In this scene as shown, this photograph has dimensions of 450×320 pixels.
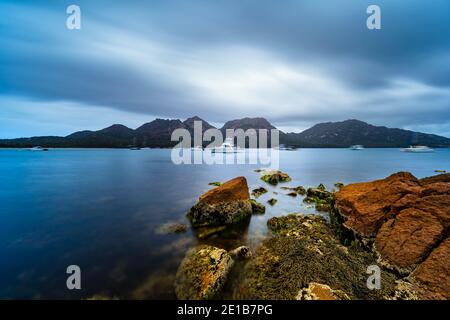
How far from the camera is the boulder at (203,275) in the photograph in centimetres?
877

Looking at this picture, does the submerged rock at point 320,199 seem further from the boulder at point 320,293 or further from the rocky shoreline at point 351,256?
the boulder at point 320,293

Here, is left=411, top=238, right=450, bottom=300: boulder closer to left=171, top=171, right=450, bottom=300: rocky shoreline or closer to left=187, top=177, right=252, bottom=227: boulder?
left=171, top=171, right=450, bottom=300: rocky shoreline

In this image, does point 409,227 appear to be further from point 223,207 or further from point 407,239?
point 223,207

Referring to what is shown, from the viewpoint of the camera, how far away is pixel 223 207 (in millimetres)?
17203

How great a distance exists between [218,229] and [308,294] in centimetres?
868

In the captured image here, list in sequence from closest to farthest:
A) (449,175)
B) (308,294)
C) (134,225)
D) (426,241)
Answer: (308,294), (426,241), (449,175), (134,225)

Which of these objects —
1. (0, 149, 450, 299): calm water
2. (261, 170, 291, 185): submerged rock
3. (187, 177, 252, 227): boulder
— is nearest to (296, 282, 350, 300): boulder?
(0, 149, 450, 299): calm water

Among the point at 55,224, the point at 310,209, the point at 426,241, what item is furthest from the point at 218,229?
the point at 55,224

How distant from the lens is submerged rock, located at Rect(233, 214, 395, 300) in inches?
334

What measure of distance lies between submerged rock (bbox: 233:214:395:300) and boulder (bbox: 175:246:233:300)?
2.95 ft

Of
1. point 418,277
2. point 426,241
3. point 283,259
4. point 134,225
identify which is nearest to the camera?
point 418,277

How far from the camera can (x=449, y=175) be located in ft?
45.6

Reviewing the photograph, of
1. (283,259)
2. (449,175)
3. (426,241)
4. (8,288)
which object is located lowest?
(8,288)

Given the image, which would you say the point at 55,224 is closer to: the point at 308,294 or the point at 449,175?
the point at 308,294
